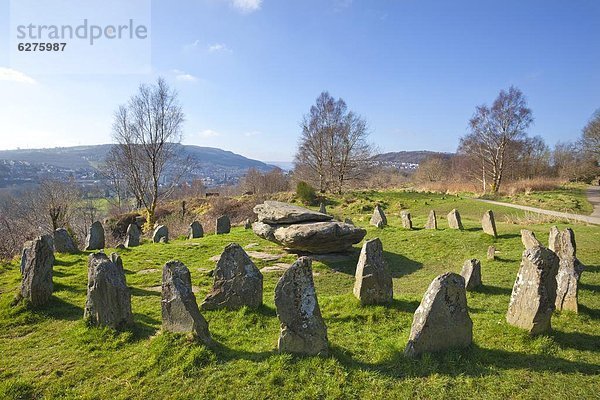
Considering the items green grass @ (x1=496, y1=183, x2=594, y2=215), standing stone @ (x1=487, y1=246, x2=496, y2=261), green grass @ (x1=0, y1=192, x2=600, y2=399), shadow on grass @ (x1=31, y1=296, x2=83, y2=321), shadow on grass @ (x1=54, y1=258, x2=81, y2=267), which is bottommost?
shadow on grass @ (x1=54, y1=258, x2=81, y2=267)

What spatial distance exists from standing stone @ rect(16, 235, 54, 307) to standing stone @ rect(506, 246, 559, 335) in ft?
35.7

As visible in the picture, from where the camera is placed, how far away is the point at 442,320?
19.0 ft

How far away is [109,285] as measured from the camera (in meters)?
A: 6.98

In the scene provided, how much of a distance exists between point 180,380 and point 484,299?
7.86 meters

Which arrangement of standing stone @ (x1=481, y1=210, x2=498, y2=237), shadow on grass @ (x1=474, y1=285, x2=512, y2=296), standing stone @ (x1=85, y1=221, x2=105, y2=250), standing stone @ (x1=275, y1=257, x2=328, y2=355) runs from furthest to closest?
standing stone @ (x1=85, y1=221, x2=105, y2=250) < standing stone @ (x1=481, y1=210, x2=498, y2=237) < shadow on grass @ (x1=474, y1=285, x2=512, y2=296) < standing stone @ (x1=275, y1=257, x2=328, y2=355)

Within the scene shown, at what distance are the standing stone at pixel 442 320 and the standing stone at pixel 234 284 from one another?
3778 mm

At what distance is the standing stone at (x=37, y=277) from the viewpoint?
8.43 meters

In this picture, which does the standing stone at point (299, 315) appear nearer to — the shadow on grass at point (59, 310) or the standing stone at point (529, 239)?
the shadow on grass at point (59, 310)

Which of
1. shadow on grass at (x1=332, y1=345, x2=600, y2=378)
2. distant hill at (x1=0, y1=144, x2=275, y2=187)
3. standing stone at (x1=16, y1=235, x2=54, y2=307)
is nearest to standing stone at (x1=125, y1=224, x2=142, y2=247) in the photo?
standing stone at (x1=16, y1=235, x2=54, y2=307)

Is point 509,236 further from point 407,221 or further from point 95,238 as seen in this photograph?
point 95,238

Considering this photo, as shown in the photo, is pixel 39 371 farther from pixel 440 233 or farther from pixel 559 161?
pixel 559 161

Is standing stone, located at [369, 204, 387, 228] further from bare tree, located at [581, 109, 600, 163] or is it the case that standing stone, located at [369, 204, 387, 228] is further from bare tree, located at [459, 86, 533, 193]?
bare tree, located at [581, 109, 600, 163]

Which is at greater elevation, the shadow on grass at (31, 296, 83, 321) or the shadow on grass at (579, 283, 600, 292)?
the shadow on grass at (579, 283, 600, 292)

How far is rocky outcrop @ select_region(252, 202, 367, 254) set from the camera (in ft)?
45.0
